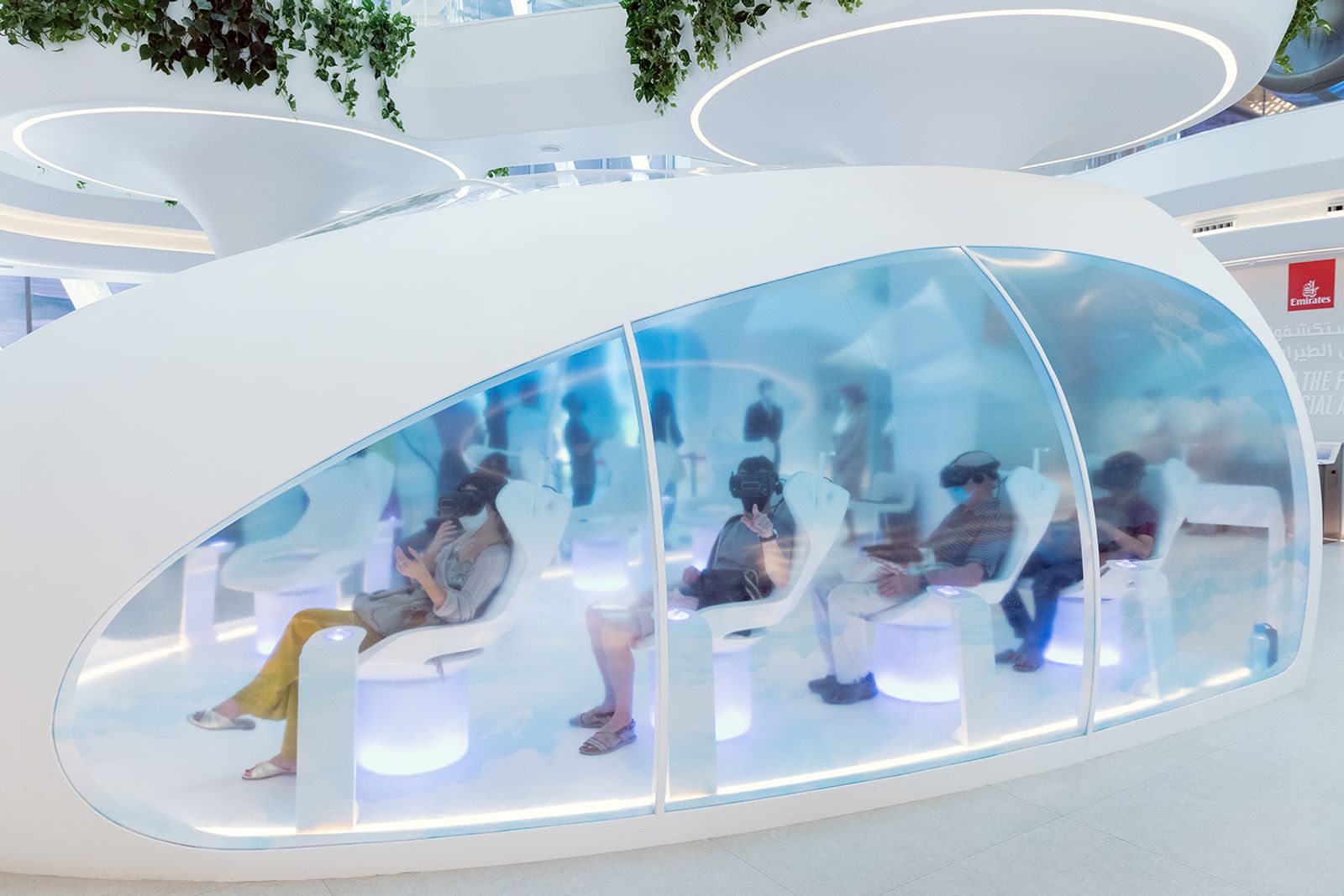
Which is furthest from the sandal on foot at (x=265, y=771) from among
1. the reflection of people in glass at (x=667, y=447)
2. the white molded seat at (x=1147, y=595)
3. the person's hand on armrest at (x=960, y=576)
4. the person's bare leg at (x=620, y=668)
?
the white molded seat at (x=1147, y=595)

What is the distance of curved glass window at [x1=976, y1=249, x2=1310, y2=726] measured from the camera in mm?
3695

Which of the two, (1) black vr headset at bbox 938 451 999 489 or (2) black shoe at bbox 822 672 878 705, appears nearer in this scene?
(2) black shoe at bbox 822 672 878 705

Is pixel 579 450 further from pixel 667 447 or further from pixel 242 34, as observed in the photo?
pixel 242 34

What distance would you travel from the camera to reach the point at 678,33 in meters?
6.86

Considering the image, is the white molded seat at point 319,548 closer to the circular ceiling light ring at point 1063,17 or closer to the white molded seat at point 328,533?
the white molded seat at point 328,533

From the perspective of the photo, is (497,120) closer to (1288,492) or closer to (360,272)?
(360,272)

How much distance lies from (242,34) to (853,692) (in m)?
6.75

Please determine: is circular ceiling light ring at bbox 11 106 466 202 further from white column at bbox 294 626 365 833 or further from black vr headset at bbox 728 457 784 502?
black vr headset at bbox 728 457 784 502

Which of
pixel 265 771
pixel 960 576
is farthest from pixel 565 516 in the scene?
pixel 960 576

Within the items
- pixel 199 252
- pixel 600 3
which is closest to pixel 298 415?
pixel 600 3

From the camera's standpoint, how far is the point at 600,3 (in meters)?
7.60

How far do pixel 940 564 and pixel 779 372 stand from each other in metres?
0.96

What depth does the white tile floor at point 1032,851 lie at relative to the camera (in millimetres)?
2754

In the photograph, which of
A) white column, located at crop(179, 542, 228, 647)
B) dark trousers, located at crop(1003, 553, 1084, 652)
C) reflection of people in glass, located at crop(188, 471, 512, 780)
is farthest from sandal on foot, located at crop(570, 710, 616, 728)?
dark trousers, located at crop(1003, 553, 1084, 652)
